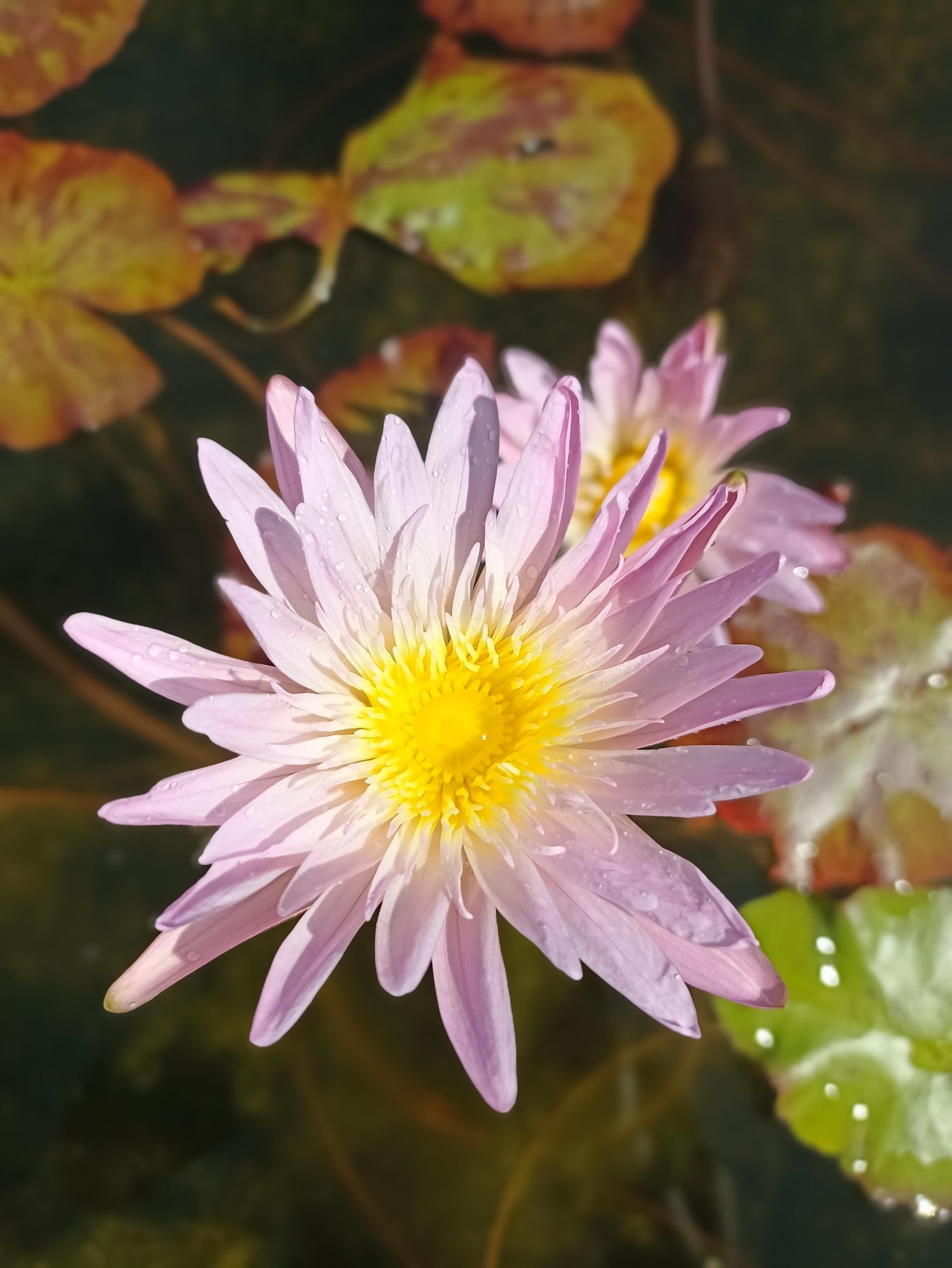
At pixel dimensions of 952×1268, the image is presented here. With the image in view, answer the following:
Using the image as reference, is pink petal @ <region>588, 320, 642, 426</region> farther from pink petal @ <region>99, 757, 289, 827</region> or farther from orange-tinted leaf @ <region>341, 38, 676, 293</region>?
pink petal @ <region>99, 757, 289, 827</region>

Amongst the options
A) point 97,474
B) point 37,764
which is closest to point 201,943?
point 37,764

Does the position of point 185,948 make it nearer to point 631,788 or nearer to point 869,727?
point 631,788

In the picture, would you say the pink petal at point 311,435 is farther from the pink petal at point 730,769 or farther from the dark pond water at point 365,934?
the dark pond water at point 365,934

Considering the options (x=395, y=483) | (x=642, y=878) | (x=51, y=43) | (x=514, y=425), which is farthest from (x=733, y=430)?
(x=51, y=43)

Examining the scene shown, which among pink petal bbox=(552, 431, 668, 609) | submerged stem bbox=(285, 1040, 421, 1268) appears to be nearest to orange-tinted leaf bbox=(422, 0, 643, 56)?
pink petal bbox=(552, 431, 668, 609)

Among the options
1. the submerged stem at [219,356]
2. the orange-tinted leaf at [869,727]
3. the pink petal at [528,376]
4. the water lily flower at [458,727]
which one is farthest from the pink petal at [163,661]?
the submerged stem at [219,356]
